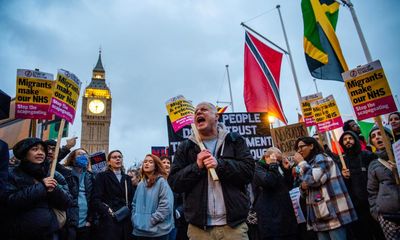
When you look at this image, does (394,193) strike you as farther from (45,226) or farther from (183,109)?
(183,109)

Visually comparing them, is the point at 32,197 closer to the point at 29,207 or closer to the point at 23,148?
the point at 29,207

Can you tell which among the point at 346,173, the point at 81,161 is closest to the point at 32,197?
the point at 81,161

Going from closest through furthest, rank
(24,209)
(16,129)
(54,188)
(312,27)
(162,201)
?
1. (24,209)
2. (54,188)
3. (162,201)
4. (312,27)
5. (16,129)

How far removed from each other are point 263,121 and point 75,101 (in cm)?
474

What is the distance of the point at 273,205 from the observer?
4.20m

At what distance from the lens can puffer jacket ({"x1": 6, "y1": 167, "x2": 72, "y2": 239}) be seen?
8.72 feet

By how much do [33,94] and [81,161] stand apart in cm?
130

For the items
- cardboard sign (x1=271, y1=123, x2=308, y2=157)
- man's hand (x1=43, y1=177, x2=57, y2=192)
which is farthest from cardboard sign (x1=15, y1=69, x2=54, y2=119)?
cardboard sign (x1=271, y1=123, x2=308, y2=157)

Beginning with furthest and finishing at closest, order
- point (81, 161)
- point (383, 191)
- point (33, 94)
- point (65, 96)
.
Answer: point (81, 161) → point (33, 94) → point (65, 96) → point (383, 191)

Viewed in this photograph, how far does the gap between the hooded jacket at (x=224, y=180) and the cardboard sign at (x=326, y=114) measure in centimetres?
381

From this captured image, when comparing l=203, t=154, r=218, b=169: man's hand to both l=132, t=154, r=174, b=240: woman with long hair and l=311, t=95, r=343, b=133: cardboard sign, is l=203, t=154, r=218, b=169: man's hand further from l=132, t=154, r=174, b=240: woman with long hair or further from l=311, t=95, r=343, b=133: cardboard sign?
l=311, t=95, r=343, b=133: cardboard sign

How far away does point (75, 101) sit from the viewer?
13.4ft

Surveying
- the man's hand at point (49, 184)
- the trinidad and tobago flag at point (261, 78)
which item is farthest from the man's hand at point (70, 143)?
the trinidad and tobago flag at point (261, 78)

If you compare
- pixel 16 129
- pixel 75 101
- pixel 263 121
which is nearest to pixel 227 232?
pixel 75 101
